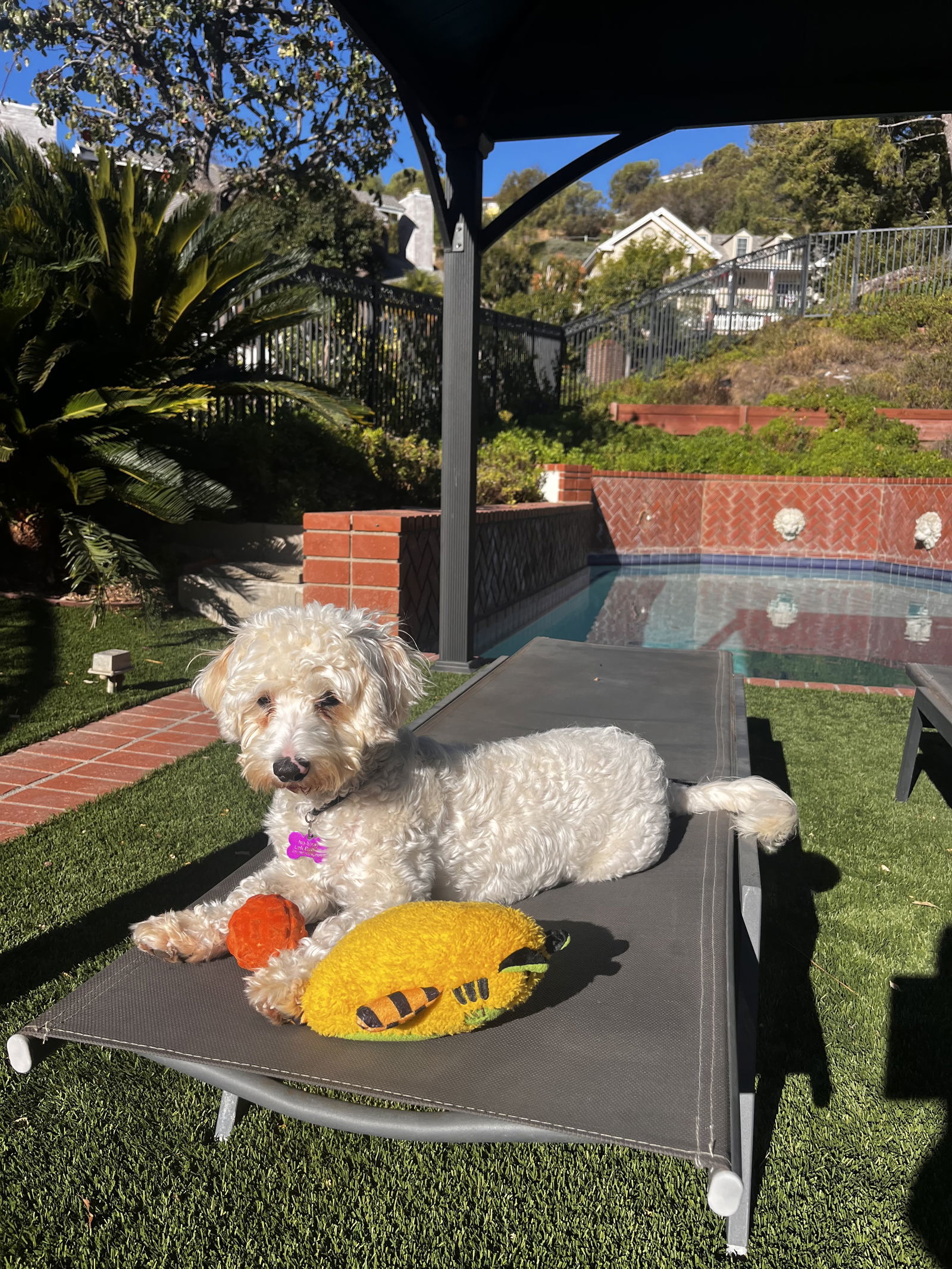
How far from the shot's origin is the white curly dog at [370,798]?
2043mm

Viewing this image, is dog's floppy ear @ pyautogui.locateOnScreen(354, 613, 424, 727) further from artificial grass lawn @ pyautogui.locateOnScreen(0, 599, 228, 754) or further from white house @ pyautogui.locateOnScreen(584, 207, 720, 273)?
white house @ pyautogui.locateOnScreen(584, 207, 720, 273)

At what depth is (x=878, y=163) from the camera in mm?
30000

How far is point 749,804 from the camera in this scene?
2.87m

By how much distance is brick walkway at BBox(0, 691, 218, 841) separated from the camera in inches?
159

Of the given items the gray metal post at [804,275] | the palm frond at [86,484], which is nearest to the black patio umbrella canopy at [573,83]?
the palm frond at [86,484]

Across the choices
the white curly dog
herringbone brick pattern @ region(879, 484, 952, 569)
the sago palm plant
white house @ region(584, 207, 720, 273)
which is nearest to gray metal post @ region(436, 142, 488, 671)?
the sago palm plant

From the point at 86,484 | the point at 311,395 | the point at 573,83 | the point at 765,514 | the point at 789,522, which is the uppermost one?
the point at 573,83

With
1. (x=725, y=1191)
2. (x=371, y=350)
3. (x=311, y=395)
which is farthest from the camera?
(x=371, y=350)

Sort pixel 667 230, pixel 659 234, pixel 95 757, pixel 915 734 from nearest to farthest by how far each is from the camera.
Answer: pixel 915 734
pixel 95 757
pixel 667 230
pixel 659 234

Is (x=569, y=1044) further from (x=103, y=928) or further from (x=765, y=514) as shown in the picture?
(x=765, y=514)

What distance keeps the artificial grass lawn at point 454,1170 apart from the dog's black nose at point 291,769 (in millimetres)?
949

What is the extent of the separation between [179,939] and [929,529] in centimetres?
1508

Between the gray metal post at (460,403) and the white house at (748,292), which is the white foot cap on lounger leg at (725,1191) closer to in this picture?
the gray metal post at (460,403)

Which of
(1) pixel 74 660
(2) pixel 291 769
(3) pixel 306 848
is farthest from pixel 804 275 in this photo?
(2) pixel 291 769
